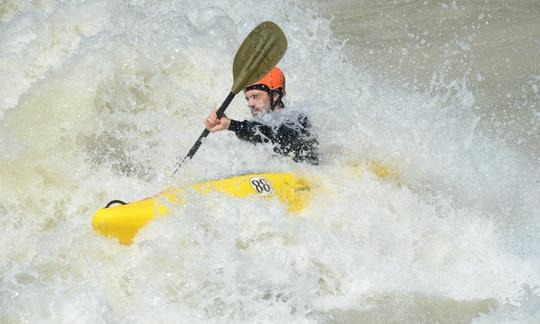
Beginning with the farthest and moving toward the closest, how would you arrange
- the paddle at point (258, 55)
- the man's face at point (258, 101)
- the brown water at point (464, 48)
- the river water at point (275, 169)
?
the brown water at point (464, 48) → the man's face at point (258, 101) → the paddle at point (258, 55) → the river water at point (275, 169)

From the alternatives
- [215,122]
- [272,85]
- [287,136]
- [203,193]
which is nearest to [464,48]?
[272,85]

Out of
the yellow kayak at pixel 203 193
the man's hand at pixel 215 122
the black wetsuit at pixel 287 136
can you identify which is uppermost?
the black wetsuit at pixel 287 136

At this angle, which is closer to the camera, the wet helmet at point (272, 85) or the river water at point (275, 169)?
the river water at point (275, 169)

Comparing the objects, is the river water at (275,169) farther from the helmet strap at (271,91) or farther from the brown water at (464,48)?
the helmet strap at (271,91)

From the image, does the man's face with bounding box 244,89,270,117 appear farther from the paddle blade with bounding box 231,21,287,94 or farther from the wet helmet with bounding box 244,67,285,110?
the paddle blade with bounding box 231,21,287,94

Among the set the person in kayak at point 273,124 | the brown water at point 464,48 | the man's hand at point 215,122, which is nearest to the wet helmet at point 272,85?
the person in kayak at point 273,124

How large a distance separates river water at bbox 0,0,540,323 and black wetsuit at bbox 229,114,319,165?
88 mm

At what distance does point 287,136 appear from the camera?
4449 mm

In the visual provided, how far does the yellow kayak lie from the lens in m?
3.91

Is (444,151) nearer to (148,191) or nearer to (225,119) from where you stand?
(225,119)

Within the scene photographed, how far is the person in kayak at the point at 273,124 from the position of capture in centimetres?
441

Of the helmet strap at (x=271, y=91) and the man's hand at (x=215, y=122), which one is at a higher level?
the helmet strap at (x=271, y=91)

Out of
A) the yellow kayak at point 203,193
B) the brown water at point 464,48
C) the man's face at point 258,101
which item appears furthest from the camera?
the brown water at point 464,48

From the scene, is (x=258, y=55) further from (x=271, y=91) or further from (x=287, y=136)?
(x=287, y=136)
